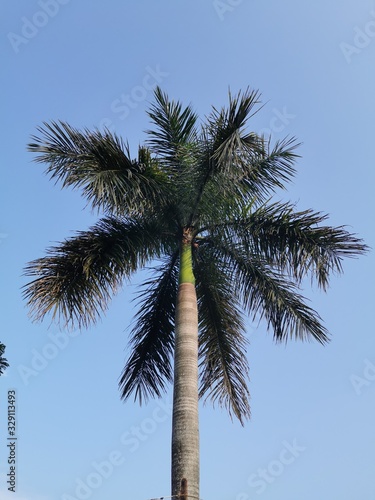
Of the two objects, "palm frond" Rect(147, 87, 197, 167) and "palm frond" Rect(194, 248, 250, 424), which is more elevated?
"palm frond" Rect(147, 87, 197, 167)

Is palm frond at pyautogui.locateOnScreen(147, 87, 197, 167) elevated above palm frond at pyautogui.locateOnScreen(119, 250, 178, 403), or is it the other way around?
palm frond at pyautogui.locateOnScreen(147, 87, 197, 167)

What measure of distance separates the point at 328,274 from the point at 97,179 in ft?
17.1

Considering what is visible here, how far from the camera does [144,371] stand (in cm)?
1516

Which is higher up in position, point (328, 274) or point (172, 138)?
point (172, 138)

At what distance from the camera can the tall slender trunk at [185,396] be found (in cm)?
1080

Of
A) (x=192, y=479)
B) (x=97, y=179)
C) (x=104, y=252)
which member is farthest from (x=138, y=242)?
(x=192, y=479)

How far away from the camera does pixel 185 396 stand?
11680 mm

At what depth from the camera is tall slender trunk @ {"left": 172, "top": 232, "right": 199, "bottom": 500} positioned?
10797mm

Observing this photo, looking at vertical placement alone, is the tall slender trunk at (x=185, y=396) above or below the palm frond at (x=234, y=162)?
below

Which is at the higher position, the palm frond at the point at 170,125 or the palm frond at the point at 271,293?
the palm frond at the point at 170,125

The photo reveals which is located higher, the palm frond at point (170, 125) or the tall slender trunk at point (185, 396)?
the palm frond at point (170, 125)

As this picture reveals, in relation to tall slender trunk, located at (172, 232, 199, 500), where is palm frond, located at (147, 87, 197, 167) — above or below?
above

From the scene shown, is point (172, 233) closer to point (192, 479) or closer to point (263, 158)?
point (263, 158)

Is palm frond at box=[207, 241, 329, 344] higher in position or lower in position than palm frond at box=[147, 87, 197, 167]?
lower
